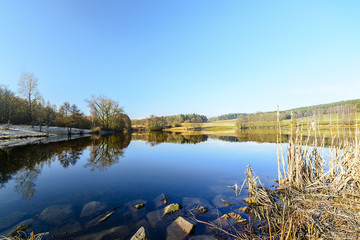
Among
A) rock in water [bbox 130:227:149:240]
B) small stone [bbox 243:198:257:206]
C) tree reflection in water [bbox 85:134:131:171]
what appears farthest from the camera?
tree reflection in water [bbox 85:134:131:171]

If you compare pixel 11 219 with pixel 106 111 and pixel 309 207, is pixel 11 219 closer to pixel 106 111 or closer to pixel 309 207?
pixel 309 207

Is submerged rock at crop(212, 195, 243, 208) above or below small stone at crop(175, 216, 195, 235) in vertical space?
below

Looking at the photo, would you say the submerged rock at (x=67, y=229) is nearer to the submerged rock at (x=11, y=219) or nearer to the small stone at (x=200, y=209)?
the submerged rock at (x=11, y=219)

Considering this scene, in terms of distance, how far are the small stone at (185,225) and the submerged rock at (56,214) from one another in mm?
4037

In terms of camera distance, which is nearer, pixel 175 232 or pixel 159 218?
pixel 175 232

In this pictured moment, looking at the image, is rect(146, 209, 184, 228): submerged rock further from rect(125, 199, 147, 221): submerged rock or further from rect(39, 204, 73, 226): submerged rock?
rect(39, 204, 73, 226): submerged rock

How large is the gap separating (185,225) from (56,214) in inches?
193

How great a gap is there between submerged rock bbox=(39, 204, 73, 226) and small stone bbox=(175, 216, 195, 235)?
4.04 m

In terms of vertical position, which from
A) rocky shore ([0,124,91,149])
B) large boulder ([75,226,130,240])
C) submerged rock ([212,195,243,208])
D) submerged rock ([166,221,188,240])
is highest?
rocky shore ([0,124,91,149])

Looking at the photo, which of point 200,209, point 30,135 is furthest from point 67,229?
point 30,135

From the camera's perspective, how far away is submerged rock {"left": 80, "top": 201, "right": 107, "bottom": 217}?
5.67 metres

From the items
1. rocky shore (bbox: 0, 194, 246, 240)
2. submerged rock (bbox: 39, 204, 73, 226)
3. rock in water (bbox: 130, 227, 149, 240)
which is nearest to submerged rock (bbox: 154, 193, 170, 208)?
rocky shore (bbox: 0, 194, 246, 240)

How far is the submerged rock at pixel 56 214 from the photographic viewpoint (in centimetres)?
518

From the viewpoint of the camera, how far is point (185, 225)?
4.85m
